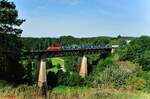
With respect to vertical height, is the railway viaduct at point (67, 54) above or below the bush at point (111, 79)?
below

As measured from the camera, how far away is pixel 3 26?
2016 inches

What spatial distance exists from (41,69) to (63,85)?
5309mm

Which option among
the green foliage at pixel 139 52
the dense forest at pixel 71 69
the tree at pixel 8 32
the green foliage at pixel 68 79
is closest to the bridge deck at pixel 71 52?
the dense forest at pixel 71 69

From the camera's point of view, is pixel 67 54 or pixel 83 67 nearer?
pixel 83 67

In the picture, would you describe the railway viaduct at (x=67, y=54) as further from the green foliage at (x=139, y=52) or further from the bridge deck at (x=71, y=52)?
the green foliage at (x=139, y=52)

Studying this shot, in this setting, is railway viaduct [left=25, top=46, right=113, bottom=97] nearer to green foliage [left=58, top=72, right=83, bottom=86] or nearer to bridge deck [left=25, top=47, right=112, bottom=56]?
bridge deck [left=25, top=47, right=112, bottom=56]

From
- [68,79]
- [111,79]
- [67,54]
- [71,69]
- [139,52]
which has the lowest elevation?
[71,69]

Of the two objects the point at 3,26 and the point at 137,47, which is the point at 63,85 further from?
the point at 3,26

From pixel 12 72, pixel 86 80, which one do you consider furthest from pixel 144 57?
pixel 12 72

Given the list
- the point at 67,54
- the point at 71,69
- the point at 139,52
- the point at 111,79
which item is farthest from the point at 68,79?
the point at 111,79

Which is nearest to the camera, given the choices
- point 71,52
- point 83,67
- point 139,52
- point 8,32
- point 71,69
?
point 8,32

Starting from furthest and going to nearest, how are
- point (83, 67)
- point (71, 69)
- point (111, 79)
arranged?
point (71, 69), point (83, 67), point (111, 79)

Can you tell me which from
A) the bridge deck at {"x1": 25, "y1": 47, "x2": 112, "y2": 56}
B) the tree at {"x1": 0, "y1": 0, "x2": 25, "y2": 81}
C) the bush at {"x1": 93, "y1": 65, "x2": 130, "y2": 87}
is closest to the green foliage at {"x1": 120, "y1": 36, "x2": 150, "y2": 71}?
the bridge deck at {"x1": 25, "y1": 47, "x2": 112, "y2": 56}

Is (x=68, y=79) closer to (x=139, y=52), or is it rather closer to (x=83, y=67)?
(x=83, y=67)
